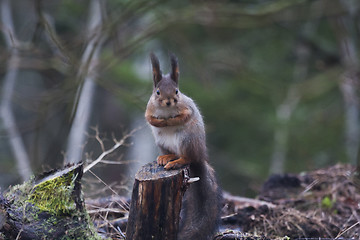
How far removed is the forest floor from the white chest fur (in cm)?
62

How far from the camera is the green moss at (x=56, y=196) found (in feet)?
7.91

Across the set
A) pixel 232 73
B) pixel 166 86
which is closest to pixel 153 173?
pixel 166 86

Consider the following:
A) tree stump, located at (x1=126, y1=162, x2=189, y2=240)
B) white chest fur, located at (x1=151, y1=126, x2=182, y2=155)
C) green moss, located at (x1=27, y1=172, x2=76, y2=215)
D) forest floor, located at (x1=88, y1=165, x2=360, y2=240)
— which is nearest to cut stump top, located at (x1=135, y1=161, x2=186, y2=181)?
tree stump, located at (x1=126, y1=162, x2=189, y2=240)

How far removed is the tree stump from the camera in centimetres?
234

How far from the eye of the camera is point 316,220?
3443 millimetres

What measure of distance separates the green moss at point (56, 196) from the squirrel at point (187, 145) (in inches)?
22.5

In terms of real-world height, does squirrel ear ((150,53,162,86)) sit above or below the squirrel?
above

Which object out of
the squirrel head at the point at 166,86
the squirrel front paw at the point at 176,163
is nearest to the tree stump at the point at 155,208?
the squirrel front paw at the point at 176,163

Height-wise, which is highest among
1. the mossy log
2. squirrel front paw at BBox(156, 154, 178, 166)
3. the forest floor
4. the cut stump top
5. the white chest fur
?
the white chest fur

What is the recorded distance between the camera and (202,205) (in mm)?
2816

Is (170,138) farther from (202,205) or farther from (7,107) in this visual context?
(7,107)

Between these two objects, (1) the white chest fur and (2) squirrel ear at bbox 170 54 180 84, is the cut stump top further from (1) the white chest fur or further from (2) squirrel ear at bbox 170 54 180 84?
(2) squirrel ear at bbox 170 54 180 84

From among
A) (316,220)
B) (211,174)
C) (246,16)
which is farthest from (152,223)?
(246,16)

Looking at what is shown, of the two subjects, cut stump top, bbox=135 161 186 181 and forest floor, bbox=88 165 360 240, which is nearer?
cut stump top, bbox=135 161 186 181
